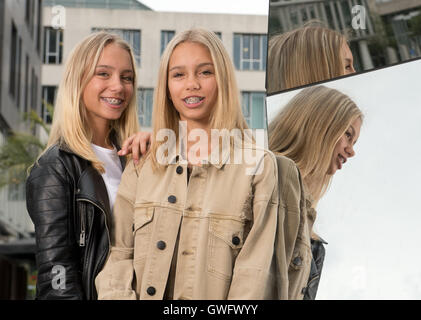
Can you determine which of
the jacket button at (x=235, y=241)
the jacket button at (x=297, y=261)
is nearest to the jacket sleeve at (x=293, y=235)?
the jacket button at (x=297, y=261)

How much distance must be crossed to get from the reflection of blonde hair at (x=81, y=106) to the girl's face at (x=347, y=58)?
4.06 feet

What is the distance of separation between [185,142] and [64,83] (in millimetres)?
621

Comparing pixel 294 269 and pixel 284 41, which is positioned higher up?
pixel 284 41

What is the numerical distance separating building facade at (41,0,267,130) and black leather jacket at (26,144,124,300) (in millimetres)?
722

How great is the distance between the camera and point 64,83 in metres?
2.93

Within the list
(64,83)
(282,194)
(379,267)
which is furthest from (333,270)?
(64,83)

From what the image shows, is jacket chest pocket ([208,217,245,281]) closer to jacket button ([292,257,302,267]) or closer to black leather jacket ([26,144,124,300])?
jacket button ([292,257,302,267])

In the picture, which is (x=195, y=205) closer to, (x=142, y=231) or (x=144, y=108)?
(x=142, y=231)

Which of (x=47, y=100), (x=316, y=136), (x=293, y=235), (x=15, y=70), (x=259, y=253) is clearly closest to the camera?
(x=259, y=253)

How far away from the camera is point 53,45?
329 cm

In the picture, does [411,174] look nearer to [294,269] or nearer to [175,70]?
[294,269]

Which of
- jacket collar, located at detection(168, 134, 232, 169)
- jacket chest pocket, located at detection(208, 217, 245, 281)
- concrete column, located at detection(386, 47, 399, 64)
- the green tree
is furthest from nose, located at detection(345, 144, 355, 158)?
the green tree

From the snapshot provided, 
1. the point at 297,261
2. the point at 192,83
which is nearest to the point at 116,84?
the point at 192,83

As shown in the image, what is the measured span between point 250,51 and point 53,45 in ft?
3.19
